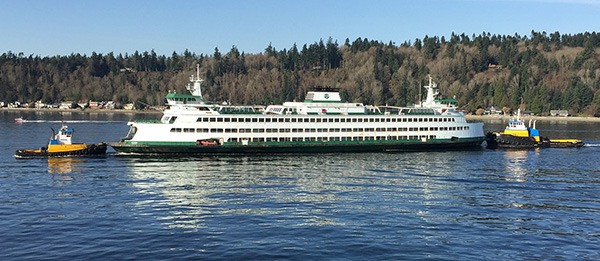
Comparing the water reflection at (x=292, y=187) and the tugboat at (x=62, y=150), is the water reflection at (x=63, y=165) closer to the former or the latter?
the tugboat at (x=62, y=150)

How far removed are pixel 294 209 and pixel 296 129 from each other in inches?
1223

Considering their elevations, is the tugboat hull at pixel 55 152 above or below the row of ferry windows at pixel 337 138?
below

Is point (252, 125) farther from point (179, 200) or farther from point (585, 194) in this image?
point (585, 194)

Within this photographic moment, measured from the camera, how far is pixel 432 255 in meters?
26.6

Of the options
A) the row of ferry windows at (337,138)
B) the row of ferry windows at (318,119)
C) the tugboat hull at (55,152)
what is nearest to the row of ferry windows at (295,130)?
the row of ferry windows at (337,138)

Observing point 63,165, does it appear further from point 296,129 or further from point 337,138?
point 337,138

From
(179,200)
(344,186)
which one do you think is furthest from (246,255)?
(344,186)

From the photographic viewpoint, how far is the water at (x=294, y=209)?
90.3ft

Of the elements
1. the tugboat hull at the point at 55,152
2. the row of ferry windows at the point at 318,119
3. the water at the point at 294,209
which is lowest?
the water at the point at 294,209

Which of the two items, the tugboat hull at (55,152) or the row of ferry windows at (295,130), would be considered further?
the row of ferry windows at (295,130)

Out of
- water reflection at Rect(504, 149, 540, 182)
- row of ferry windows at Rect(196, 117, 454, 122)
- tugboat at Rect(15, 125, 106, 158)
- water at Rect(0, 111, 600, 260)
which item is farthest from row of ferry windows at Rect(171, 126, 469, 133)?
tugboat at Rect(15, 125, 106, 158)

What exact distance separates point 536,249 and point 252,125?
133 feet

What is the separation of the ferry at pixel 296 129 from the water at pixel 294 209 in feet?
10.6

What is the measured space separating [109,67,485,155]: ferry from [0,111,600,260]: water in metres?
3.22
